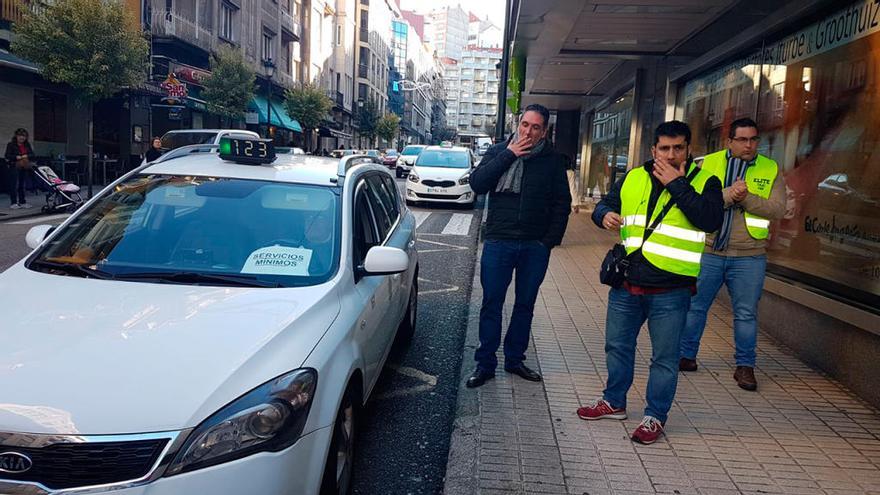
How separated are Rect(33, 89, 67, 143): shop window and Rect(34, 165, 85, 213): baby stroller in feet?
20.3

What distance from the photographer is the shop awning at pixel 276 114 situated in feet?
109

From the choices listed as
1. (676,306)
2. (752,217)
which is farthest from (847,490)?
(752,217)

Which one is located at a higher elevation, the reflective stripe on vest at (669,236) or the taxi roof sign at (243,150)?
the taxi roof sign at (243,150)

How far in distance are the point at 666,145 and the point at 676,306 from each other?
2.92ft

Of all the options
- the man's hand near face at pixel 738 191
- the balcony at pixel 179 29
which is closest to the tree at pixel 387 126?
the balcony at pixel 179 29

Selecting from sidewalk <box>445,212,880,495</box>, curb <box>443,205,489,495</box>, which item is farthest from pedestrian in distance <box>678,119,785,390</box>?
curb <box>443,205,489,495</box>

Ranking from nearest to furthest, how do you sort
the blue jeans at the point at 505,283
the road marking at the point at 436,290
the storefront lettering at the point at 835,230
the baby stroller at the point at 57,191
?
the blue jeans at the point at 505,283, the storefront lettering at the point at 835,230, the road marking at the point at 436,290, the baby stroller at the point at 57,191

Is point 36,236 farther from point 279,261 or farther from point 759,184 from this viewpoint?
point 759,184

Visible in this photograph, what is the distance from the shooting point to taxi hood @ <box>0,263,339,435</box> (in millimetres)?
2223

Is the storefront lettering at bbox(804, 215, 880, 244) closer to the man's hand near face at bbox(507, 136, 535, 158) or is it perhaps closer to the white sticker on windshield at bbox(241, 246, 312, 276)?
the man's hand near face at bbox(507, 136, 535, 158)

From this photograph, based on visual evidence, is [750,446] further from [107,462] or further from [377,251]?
[107,462]

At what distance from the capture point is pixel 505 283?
15.5 ft

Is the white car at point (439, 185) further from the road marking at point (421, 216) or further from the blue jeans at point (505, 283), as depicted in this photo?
the blue jeans at point (505, 283)

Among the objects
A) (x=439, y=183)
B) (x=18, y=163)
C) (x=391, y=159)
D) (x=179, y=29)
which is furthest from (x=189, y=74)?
(x=391, y=159)
